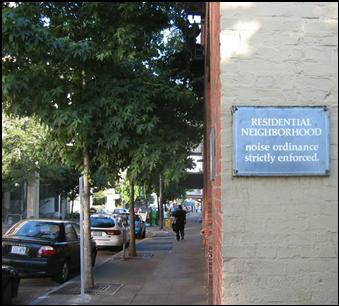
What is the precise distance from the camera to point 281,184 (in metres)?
5.26

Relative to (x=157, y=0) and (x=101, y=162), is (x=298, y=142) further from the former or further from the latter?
(x=101, y=162)

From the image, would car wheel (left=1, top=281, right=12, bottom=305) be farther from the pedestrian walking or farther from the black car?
the pedestrian walking

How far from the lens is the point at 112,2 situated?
8727 mm

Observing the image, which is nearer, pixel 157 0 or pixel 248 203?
pixel 248 203

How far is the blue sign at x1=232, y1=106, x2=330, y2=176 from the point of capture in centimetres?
519

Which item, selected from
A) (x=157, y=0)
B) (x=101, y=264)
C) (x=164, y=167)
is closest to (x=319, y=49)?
(x=157, y=0)

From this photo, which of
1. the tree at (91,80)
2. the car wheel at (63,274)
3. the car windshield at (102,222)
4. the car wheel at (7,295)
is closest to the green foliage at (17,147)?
the car windshield at (102,222)

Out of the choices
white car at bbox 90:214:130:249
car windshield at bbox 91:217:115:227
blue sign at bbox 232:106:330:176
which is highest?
blue sign at bbox 232:106:330:176

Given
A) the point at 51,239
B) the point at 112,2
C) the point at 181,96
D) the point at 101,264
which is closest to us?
the point at 112,2

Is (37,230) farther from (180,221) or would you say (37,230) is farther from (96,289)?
(180,221)

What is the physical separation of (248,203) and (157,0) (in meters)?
4.77

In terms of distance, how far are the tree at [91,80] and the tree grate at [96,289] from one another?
274mm

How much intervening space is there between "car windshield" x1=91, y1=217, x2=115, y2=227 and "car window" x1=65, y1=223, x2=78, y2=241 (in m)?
8.00

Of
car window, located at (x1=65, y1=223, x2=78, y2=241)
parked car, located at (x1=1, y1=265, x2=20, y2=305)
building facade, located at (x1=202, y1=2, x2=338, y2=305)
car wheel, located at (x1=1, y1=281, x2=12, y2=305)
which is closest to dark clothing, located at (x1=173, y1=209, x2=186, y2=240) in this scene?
car window, located at (x1=65, y1=223, x2=78, y2=241)
